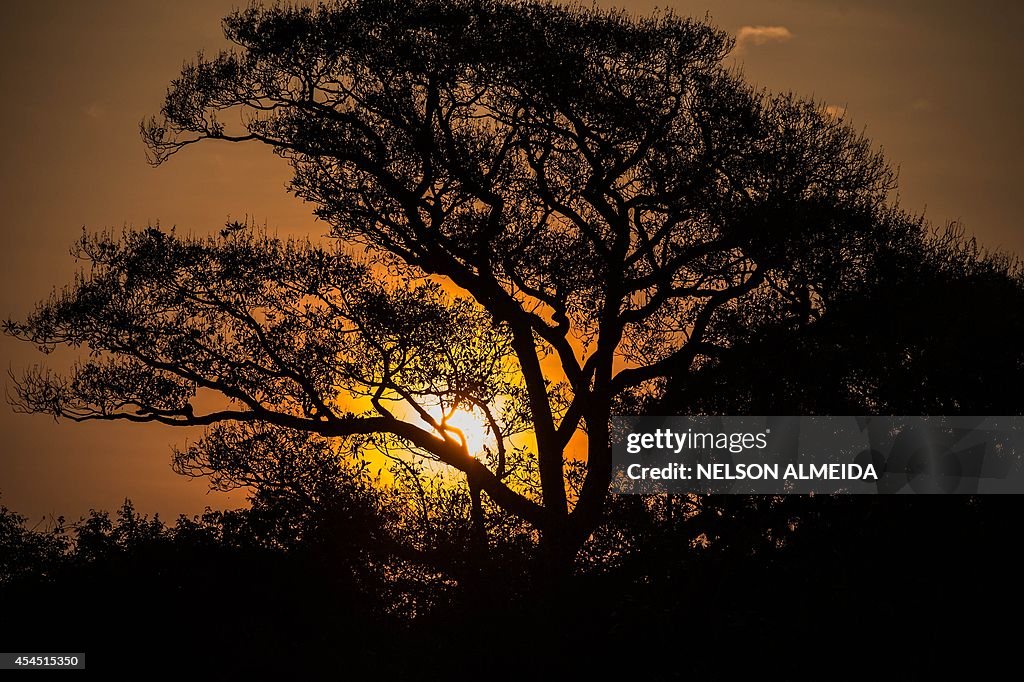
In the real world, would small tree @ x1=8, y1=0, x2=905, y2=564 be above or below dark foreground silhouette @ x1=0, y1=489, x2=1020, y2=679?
above

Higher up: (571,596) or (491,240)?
(491,240)

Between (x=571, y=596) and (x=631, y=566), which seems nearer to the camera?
(x=571, y=596)

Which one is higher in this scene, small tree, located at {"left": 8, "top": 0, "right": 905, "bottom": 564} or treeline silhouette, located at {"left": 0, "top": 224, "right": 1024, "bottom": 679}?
small tree, located at {"left": 8, "top": 0, "right": 905, "bottom": 564}

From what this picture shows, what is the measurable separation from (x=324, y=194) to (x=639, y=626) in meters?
11.3

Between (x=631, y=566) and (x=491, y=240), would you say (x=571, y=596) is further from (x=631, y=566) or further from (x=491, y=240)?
(x=491, y=240)

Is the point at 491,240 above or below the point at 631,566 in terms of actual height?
above

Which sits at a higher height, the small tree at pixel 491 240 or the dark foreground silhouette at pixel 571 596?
the small tree at pixel 491 240

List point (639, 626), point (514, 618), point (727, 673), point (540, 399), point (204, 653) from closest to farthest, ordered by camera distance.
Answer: point (727, 673) → point (639, 626) → point (514, 618) → point (204, 653) → point (540, 399)

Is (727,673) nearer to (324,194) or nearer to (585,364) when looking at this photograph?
(585,364)

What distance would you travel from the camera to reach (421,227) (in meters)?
23.0

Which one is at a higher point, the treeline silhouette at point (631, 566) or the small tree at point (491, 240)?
the small tree at point (491, 240)

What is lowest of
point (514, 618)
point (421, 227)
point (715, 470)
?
point (514, 618)

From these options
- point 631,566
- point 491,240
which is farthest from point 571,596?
point 491,240

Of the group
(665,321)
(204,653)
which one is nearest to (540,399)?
(665,321)
